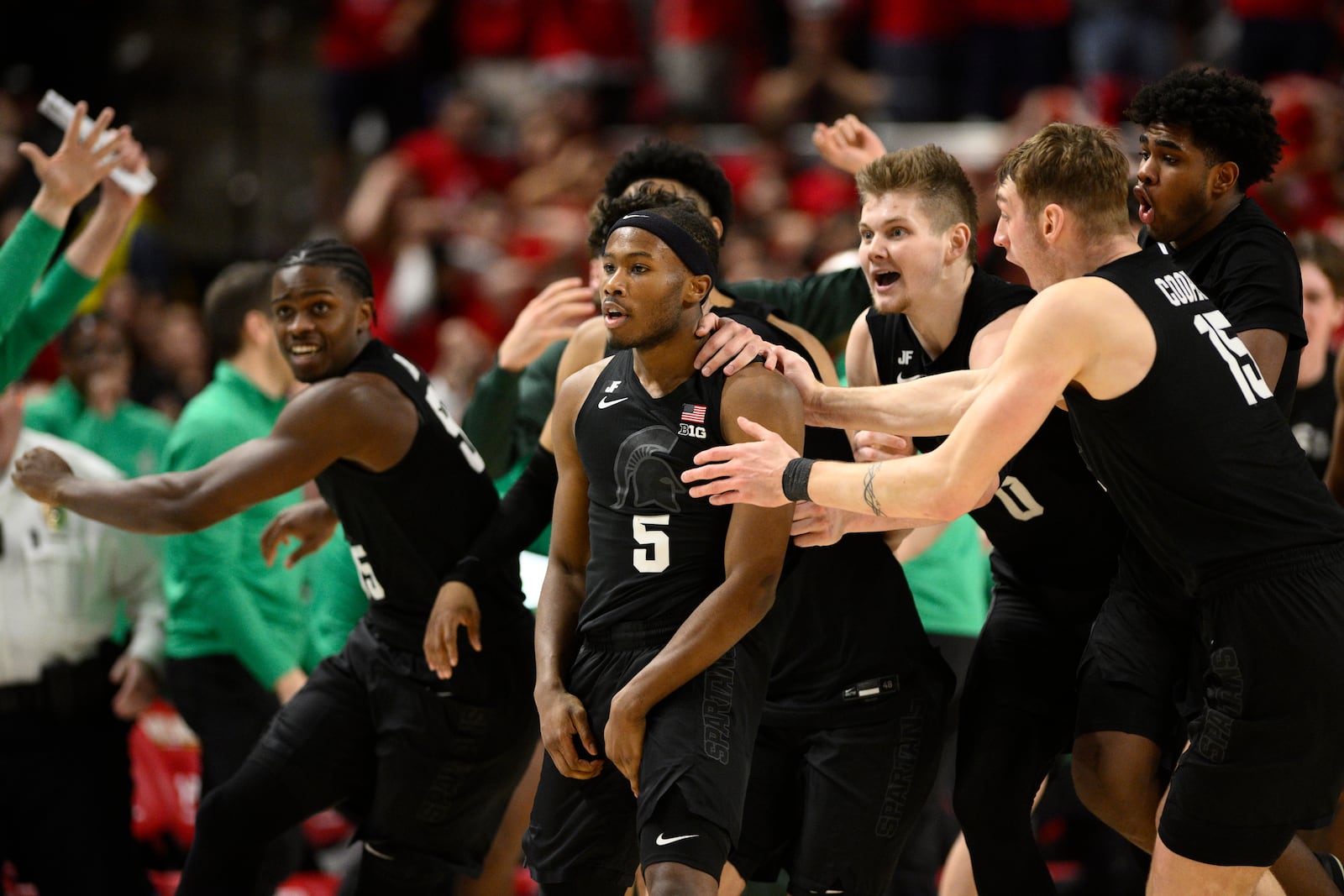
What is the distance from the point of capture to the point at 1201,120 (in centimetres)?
416

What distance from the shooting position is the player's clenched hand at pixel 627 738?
3811 mm

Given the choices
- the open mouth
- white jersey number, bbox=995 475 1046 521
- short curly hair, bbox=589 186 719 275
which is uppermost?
short curly hair, bbox=589 186 719 275

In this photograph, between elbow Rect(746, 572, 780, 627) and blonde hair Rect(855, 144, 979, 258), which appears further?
blonde hair Rect(855, 144, 979, 258)

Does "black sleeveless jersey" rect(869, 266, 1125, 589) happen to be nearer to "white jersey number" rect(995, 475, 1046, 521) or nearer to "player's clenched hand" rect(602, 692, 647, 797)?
"white jersey number" rect(995, 475, 1046, 521)

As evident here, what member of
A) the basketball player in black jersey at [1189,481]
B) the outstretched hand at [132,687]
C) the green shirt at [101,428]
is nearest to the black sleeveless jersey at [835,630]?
the basketball player in black jersey at [1189,481]

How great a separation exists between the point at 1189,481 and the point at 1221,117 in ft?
3.64

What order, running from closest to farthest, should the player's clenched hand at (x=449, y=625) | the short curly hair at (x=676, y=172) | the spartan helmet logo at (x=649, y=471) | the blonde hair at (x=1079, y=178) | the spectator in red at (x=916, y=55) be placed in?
the blonde hair at (x=1079, y=178) < the spartan helmet logo at (x=649, y=471) < the player's clenched hand at (x=449, y=625) < the short curly hair at (x=676, y=172) < the spectator in red at (x=916, y=55)

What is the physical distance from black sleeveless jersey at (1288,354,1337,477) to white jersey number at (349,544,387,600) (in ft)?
10.7

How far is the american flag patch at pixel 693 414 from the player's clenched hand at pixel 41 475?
203 centimetres

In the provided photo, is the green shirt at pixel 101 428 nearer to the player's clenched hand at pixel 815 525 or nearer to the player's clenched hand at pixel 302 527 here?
the player's clenched hand at pixel 302 527

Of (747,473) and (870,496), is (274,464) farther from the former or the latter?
(870,496)

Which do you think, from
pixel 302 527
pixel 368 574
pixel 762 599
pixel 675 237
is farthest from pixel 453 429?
pixel 762 599

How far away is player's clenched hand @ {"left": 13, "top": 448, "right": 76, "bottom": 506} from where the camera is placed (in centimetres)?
475

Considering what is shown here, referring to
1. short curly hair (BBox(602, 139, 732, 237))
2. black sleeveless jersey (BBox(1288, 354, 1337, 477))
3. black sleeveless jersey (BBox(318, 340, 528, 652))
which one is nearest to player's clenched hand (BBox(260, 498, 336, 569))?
black sleeveless jersey (BBox(318, 340, 528, 652))
